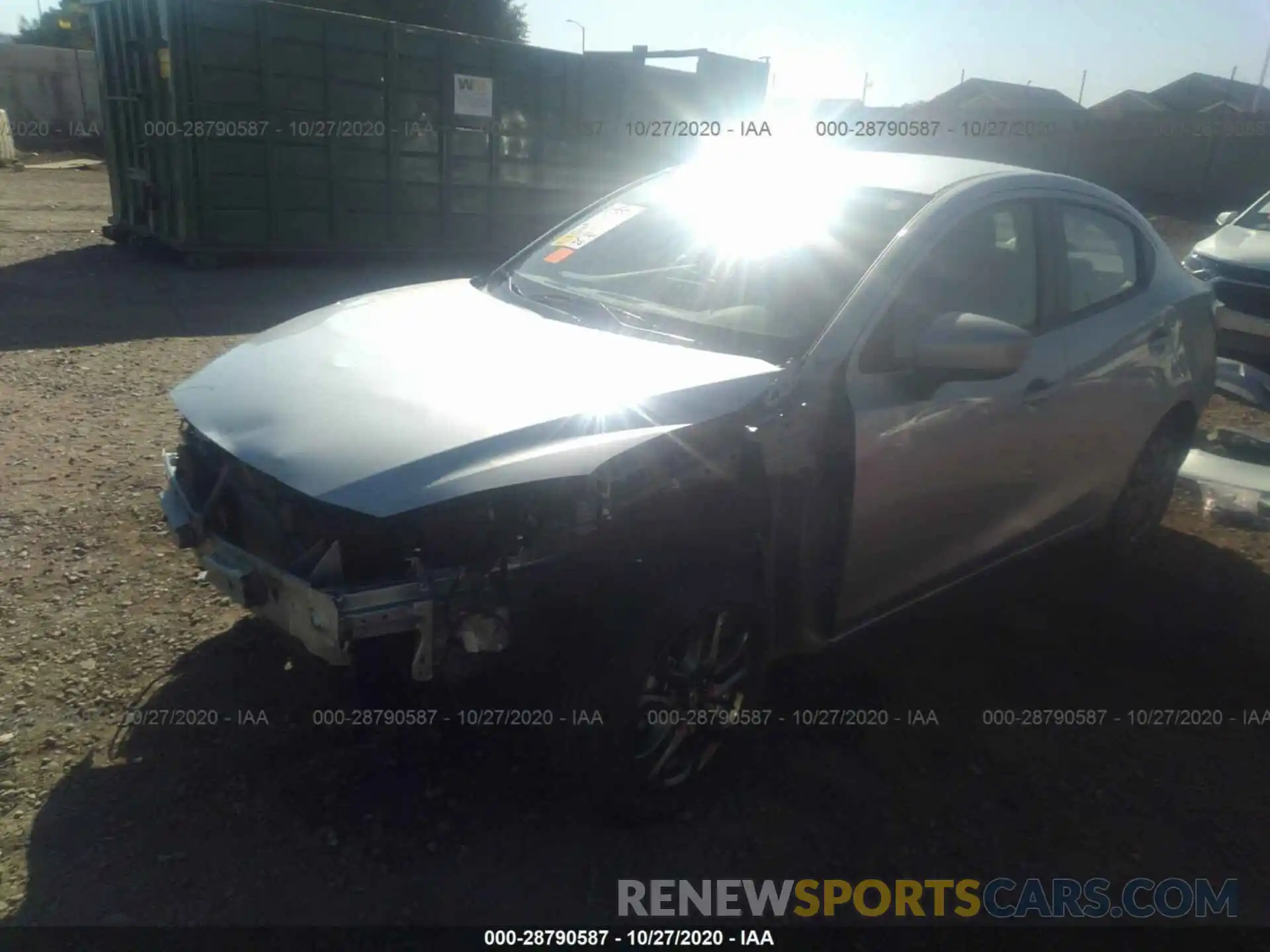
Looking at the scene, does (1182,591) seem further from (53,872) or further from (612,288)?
(53,872)

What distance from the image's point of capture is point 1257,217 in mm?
9062

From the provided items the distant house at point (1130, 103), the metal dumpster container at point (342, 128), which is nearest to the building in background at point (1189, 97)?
the distant house at point (1130, 103)

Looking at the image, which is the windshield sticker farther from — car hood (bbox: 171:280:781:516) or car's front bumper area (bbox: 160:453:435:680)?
car's front bumper area (bbox: 160:453:435:680)

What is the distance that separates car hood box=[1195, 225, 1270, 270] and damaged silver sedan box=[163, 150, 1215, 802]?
5.28 m

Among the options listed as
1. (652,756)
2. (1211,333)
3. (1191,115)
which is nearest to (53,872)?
(652,756)

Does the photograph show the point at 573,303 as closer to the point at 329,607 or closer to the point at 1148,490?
the point at 329,607

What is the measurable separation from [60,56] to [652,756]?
1285 inches

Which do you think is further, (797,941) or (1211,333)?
(1211,333)

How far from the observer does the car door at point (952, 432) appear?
2.98 metres

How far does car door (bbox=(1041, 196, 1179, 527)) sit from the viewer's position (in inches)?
146

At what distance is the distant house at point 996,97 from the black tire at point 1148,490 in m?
34.2

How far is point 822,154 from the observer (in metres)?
3.94

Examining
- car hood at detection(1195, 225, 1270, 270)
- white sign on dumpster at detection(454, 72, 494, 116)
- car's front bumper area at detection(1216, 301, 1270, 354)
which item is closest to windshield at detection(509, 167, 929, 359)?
car's front bumper area at detection(1216, 301, 1270, 354)

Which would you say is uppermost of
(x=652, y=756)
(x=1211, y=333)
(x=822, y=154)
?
(x=822, y=154)
